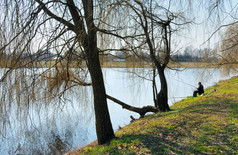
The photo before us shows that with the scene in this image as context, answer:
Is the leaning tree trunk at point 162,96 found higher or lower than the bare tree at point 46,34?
lower

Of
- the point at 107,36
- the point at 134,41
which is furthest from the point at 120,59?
the point at 107,36

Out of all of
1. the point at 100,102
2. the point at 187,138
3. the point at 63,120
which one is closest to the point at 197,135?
the point at 187,138

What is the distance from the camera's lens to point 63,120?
4449 millimetres

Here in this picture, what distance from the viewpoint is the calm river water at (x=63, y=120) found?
3.08 metres

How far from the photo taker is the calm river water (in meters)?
3.08

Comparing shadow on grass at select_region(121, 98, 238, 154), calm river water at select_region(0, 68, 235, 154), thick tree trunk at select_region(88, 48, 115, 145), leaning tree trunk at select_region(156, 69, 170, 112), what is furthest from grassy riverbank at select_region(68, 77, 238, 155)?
leaning tree trunk at select_region(156, 69, 170, 112)

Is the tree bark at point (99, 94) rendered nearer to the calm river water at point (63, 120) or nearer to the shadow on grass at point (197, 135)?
the calm river water at point (63, 120)

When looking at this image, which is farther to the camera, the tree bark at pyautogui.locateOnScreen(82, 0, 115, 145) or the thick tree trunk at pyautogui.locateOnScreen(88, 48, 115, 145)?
the thick tree trunk at pyautogui.locateOnScreen(88, 48, 115, 145)

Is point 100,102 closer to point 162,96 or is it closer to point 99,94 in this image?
point 99,94

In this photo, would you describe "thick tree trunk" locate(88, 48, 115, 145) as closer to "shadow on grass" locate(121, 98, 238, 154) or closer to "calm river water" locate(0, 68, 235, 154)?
"calm river water" locate(0, 68, 235, 154)

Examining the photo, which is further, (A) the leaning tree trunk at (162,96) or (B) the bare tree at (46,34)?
(A) the leaning tree trunk at (162,96)

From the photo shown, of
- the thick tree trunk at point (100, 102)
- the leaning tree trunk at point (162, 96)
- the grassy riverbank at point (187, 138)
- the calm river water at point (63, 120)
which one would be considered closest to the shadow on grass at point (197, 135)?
the grassy riverbank at point (187, 138)

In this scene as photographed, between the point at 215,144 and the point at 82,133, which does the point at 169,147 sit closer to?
the point at 215,144

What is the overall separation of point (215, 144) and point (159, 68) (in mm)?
4204
